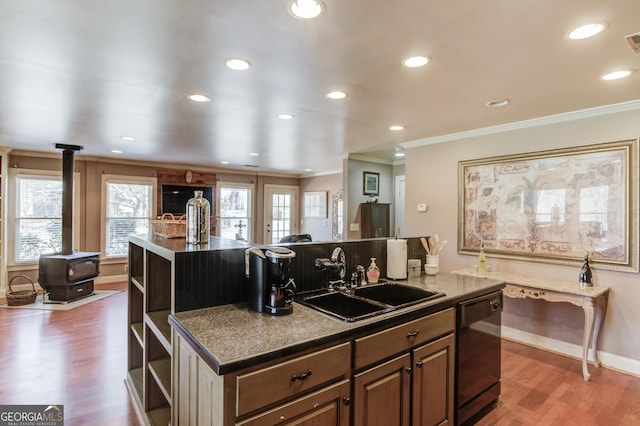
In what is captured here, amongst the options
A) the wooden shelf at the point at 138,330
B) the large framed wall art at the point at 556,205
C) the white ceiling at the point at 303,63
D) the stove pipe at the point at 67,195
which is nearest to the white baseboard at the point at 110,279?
the stove pipe at the point at 67,195

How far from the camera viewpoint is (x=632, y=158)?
291cm

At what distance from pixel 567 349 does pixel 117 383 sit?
4.23 m

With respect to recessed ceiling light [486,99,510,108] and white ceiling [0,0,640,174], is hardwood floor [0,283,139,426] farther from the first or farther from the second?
recessed ceiling light [486,99,510,108]

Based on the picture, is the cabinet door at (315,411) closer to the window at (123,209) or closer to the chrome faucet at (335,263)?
the chrome faucet at (335,263)

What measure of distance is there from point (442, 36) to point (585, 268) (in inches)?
106

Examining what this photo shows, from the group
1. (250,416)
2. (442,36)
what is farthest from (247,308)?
(442,36)

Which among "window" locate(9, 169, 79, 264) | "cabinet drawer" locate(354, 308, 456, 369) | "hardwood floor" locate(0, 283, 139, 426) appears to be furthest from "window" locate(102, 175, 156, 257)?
"cabinet drawer" locate(354, 308, 456, 369)

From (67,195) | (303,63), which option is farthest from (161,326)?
(67,195)

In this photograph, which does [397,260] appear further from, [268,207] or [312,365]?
[268,207]

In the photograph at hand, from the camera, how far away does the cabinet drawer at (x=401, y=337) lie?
60.7 inches

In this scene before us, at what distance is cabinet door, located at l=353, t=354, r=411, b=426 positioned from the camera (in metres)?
1.53

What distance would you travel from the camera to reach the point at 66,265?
4969mm

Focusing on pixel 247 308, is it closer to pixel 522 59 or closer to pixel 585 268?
pixel 522 59

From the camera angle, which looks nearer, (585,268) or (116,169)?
(585,268)
